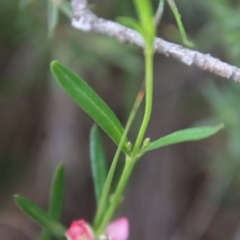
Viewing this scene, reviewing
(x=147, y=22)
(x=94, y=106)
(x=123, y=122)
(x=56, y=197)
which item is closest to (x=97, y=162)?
(x=56, y=197)

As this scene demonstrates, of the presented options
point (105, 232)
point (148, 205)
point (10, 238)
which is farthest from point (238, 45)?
point (10, 238)

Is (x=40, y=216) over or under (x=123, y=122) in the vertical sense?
under

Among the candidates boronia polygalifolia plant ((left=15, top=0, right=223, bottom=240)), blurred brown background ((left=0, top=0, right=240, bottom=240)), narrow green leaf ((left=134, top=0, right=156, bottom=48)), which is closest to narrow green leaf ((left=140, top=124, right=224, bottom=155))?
boronia polygalifolia plant ((left=15, top=0, right=223, bottom=240))

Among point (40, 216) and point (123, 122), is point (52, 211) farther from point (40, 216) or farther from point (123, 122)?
point (123, 122)

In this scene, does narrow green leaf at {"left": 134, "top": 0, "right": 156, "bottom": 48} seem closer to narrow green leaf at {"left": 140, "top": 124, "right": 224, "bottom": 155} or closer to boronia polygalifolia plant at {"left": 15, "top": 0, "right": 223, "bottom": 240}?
boronia polygalifolia plant at {"left": 15, "top": 0, "right": 223, "bottom": 240}

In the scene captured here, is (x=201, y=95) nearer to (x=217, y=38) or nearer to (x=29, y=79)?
(x=217, y=38)

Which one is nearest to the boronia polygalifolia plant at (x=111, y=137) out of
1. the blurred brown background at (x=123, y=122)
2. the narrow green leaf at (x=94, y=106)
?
the narrow green leaf at (x=94, y=106)
